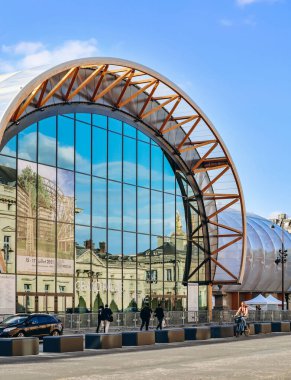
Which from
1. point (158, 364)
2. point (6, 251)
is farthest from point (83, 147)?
point (158, 364)

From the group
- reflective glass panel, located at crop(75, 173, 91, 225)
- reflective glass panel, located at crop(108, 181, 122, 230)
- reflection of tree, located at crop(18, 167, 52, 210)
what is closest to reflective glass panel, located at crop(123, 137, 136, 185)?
reflective glass panel, located at crop(108, 181, 122, 230)

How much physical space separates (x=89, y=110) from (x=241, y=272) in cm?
1886

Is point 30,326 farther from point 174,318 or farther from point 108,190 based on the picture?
point 174,318

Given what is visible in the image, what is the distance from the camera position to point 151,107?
178 ft

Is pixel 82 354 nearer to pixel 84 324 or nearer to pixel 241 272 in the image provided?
pixel 84 324

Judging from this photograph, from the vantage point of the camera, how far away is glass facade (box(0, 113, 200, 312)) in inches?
1682

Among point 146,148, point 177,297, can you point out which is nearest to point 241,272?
point 177,297

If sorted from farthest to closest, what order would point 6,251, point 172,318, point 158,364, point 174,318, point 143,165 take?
point 143,165 < point 174,318 < point 172,318 < point 6,251 < point 158,364

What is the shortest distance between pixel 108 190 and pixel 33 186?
7.03 metres

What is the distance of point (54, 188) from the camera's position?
4516 centimetres

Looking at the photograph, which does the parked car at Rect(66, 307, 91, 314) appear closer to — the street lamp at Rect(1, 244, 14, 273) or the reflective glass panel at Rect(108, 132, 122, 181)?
the street lamp at Rect(1, 244, 14, 273)

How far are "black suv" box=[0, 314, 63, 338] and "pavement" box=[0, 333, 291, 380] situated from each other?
19.5 feet

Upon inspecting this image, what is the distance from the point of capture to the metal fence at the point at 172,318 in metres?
43.1

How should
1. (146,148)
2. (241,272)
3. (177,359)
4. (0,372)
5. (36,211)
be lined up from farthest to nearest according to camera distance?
(241,272)
(146,148)
(36,211)
(177,359)
(0,372)
